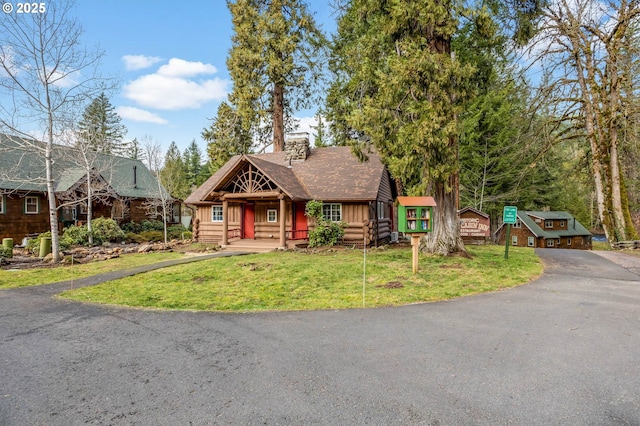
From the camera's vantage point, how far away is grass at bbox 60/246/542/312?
7.00 metres

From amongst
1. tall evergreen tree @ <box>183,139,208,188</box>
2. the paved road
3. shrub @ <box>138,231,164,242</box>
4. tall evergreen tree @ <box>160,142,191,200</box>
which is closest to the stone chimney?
shrub @ <box>138,231,164,242</box>

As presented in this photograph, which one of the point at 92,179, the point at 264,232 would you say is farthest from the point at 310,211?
the point at 92,179

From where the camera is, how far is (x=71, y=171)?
867 inches

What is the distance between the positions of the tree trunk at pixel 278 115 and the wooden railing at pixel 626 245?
21863 mm

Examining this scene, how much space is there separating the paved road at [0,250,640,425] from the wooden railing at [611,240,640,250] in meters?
12.4

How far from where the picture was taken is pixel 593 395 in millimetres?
3357

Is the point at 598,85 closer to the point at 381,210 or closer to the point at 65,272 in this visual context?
the point at 381,210

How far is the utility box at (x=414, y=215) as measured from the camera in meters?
9.41

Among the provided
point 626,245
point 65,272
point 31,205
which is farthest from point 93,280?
point 626,245

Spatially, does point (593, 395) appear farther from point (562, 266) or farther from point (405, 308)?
point (562, 266)

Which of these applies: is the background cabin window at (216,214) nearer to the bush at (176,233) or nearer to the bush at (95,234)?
the bush at (95,234)

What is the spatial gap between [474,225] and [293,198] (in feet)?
31.8

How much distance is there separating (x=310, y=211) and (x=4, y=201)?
698 inches

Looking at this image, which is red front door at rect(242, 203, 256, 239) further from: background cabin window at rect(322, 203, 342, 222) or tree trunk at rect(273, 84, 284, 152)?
tree trunk at rect(273, 84, 284, 152)
